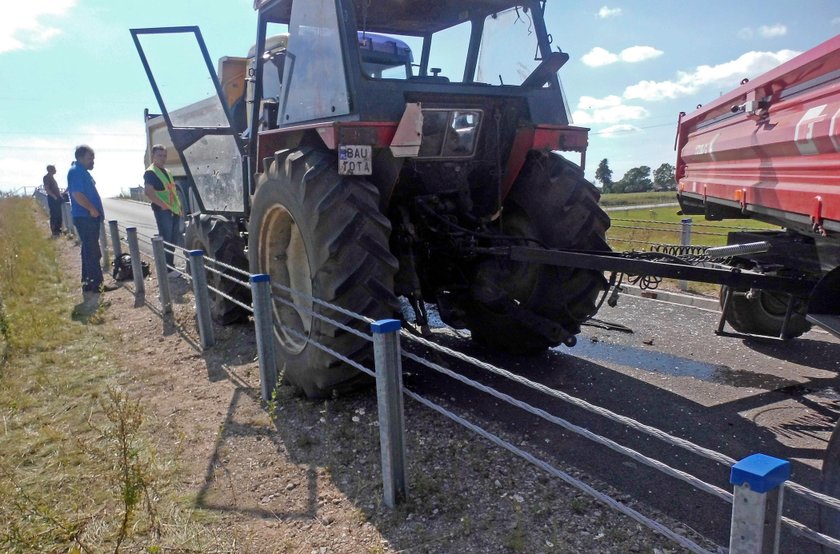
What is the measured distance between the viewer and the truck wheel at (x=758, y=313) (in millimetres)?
5133

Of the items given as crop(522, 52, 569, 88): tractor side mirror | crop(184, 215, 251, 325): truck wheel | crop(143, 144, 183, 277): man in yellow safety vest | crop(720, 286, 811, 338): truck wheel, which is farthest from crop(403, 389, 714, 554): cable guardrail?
crop(143, 144, 183, 277): man in yellow safety vest

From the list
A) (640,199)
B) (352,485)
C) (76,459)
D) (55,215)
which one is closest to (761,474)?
(352,485)

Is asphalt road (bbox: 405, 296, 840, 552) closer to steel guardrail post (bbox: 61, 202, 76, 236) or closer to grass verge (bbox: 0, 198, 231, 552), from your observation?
grass verge (bbox: 0, 198, 231, 552)

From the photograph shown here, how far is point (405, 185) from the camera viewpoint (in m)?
4.57

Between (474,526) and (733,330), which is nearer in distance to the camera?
(474,526)

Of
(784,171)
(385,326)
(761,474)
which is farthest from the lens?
(784,171)

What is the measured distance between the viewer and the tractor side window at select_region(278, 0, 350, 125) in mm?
3945

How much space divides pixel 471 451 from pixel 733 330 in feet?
11.4

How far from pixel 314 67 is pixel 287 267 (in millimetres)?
1491

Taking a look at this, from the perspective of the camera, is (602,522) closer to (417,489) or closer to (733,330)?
(417,489)

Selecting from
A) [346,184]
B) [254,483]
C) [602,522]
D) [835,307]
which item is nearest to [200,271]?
[346,184]

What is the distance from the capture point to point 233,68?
768 centimetres

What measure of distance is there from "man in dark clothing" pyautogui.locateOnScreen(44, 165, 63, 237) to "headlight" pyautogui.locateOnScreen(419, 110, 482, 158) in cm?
1311

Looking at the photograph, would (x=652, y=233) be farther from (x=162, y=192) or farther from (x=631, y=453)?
(x=631, y=453)
